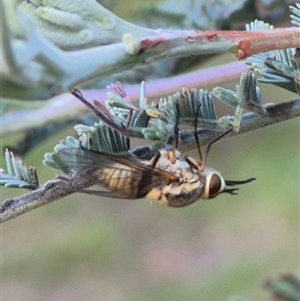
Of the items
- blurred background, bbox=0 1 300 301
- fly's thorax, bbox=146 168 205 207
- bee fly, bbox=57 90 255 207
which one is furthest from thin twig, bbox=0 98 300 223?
blurred background, bbox=0 1 300 301

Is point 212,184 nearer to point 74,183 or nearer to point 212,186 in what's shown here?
point 212,186

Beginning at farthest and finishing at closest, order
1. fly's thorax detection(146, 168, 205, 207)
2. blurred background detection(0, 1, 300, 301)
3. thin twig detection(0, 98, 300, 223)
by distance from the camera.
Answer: blurred background detection(0, 1, 300, 301) < fly's thorax detection(146, 168, 205, 207) < thin twig detection(0, 98, 300, 223)

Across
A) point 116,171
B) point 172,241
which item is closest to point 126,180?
point 116,171

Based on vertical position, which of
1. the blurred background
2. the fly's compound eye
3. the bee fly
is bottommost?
the blurred background

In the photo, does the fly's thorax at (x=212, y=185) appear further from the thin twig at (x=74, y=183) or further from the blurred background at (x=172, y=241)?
the blurred background at (x=172, y=241)

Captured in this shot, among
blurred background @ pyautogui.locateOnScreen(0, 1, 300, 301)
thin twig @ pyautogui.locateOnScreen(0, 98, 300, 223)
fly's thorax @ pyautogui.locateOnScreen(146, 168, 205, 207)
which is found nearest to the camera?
thin twig @ pyautogui.locateOnScreen(0, 98, 300, 223)

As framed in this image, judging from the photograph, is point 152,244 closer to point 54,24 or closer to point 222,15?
point 222,15

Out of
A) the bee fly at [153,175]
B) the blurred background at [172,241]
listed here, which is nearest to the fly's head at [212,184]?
the bee fly at [153,175]

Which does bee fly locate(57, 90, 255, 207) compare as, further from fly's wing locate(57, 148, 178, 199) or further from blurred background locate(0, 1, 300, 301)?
blurred background locate(0, 1, 300, 301)

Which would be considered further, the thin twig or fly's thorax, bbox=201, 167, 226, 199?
fly's thorax, bbox=201, 167, 226, 199
